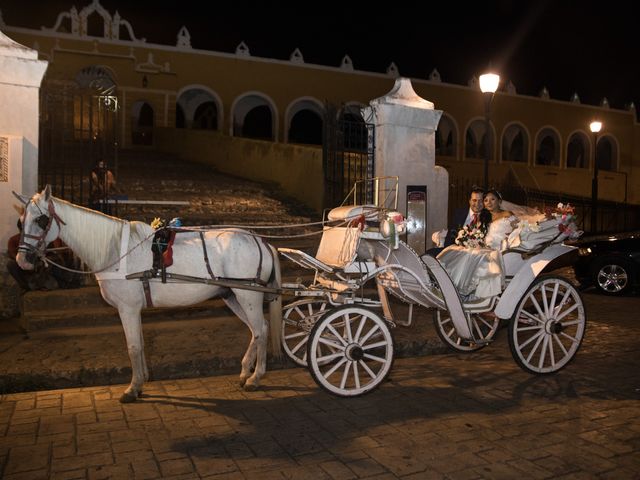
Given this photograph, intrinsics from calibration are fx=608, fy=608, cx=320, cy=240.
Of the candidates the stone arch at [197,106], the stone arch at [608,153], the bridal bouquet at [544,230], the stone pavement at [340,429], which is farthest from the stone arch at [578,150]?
the stone pavement at [340,429]

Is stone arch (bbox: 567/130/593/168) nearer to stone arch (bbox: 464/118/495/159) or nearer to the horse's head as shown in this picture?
stone arch (bbox: 464/118/495/159)

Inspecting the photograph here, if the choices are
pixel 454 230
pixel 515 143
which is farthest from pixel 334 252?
pixel 515 143

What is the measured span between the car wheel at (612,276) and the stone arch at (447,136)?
21.5m

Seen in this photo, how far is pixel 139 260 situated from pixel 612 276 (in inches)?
376

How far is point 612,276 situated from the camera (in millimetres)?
11500

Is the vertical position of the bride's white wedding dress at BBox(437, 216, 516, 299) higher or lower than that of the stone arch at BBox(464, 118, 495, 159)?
lower

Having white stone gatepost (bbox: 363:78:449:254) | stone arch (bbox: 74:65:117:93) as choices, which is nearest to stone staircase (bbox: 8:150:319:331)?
white stone gatepost (bbox: 363:78:449:254)

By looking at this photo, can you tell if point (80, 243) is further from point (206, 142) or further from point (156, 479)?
point (206, 142)

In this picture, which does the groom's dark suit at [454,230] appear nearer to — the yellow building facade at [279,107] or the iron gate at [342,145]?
the iron gate at [342,145]

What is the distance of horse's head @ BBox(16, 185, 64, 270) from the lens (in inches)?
185

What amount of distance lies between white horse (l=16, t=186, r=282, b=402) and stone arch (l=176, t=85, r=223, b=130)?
22858 millimetres

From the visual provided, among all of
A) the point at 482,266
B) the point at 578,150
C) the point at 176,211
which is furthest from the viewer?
the point at 578,150

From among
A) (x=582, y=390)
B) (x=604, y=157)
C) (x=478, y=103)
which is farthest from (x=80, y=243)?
(x=604, y=157)

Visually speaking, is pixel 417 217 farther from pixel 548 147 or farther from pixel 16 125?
pixel 548 147
